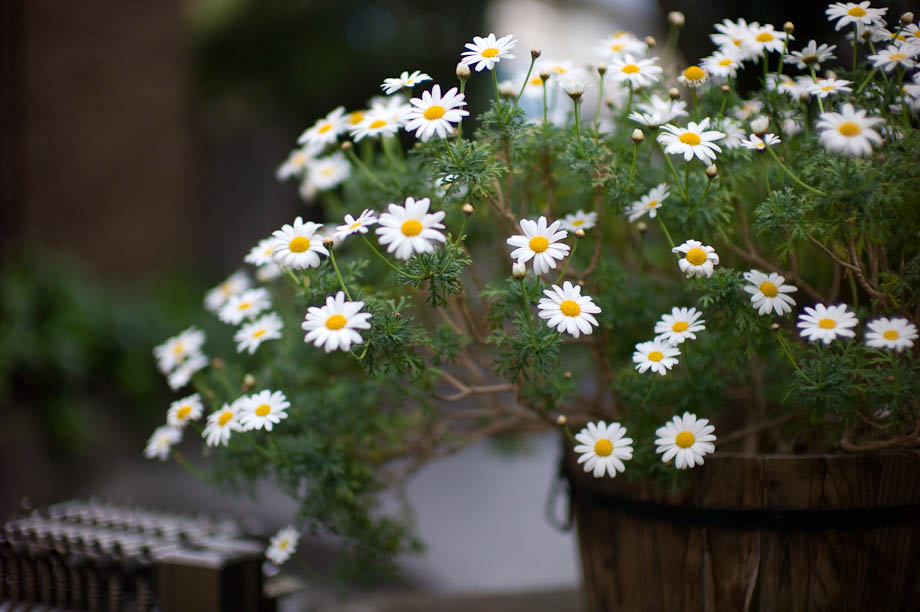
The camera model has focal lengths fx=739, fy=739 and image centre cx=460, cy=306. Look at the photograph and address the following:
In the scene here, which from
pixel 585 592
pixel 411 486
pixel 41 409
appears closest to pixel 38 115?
pixel 41 409

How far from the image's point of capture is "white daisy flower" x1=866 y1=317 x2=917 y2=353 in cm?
88

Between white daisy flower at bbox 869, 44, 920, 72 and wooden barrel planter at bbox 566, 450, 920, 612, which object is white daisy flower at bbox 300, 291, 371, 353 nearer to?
wooden barrel planter at bbox 566, 450, 920, 612

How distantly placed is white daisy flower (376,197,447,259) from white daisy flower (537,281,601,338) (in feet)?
0.55

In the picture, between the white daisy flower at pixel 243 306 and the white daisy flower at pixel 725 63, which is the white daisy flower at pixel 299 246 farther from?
the white daisy flower at pixel 725 63

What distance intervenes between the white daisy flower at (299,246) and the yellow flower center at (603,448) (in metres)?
0.45

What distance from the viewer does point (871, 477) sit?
1.05m

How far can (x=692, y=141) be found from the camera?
3.23 ft

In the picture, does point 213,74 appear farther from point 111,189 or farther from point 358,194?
point 358,194

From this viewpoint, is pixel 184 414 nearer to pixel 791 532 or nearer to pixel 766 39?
pixel 791 532

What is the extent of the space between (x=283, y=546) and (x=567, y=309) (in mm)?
650

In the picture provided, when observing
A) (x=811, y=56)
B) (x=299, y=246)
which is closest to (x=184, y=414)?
(x=299, y=246)

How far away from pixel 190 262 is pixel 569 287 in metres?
4.07

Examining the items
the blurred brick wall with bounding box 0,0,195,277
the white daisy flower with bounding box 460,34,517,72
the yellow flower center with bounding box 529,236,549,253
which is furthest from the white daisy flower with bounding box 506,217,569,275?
the blurred brick wall with bounding box 0,0,195,277

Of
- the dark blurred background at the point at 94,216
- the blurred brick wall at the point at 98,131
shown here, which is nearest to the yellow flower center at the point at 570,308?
the dark blurred background at the point at 94,216
